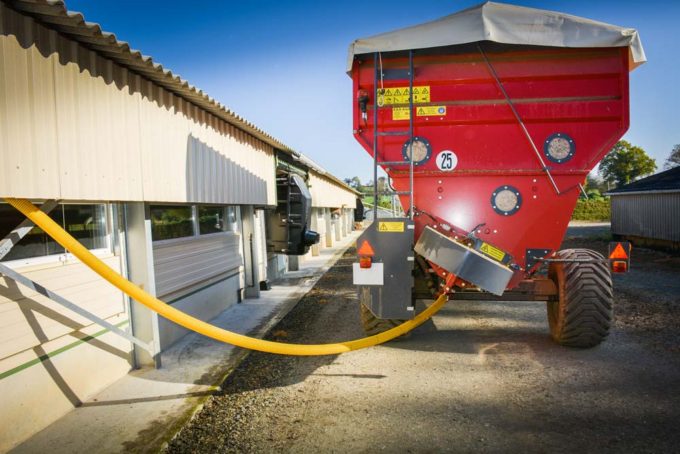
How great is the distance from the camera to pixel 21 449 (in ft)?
10.4

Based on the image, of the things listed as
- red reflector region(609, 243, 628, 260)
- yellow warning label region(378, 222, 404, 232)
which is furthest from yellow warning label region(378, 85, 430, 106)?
red reflector region(609, 243, 628, 260)

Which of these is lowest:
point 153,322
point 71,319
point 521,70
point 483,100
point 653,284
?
point 653,284

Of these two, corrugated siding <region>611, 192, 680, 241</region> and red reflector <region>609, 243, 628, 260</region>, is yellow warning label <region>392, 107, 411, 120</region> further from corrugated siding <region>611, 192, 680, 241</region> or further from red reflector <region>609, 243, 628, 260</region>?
corrugated siding <region>611, 192, 680, 241</region>

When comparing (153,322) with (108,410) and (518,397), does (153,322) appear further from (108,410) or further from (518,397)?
(518,397)

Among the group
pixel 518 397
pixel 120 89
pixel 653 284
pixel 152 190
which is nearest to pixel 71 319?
pixel 152 190

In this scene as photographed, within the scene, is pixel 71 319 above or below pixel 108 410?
→ above

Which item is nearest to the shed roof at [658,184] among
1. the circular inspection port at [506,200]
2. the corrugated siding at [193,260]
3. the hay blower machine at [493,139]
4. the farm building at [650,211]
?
the farm building at [650,211]

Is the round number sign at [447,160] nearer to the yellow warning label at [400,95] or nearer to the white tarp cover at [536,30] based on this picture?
the yellow warning label at [400,95]

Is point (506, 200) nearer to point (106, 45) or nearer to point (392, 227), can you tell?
point (392, 227)

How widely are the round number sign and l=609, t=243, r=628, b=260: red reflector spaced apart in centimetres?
189

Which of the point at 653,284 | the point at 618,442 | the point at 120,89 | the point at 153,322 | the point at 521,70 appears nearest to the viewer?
the point at 618,442

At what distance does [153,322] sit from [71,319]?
3.16 ft

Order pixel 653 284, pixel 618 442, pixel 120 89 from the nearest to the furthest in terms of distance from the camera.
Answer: pixel 618 442 < pixel 120 89 < pixel 653 284

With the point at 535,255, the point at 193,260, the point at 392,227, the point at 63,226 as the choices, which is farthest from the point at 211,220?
the point at 535,255
